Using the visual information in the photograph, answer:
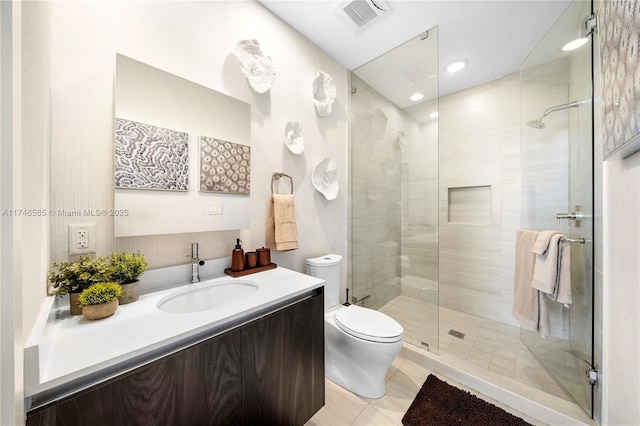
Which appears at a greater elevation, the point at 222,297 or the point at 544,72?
the point at 544,72

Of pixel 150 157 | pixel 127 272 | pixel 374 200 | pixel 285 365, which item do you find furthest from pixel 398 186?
pixel 127 272

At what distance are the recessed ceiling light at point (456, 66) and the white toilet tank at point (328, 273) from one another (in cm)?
213

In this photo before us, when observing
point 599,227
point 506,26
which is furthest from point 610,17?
point 506,26

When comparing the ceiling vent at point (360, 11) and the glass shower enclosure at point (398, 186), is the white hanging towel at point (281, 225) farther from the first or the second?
the ceiling vent at point (360, 11)

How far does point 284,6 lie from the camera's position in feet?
5.26

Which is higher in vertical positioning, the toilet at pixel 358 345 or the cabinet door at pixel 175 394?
the cabinet door at pixel 175 394

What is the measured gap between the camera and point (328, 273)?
180 cm

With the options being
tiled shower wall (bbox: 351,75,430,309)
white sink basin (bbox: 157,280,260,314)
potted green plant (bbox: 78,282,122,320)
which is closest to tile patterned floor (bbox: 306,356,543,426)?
tiled shower wall (bbox: 351,75,430,309)

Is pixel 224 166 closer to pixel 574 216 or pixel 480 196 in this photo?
pixel 574 216

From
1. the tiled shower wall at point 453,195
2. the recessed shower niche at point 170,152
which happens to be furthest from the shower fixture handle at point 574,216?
the recessed shower niche at point 170,152

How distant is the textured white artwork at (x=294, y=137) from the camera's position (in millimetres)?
1715

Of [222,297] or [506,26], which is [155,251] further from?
[506,26]

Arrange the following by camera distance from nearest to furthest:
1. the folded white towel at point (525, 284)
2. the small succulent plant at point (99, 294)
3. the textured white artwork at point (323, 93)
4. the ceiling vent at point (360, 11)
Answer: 1. the small succulent plant at point (99, 294)
2. the ceiling vent at point (360, 11)
3. the folded white towel at point (525, 284)
4. the textured white artwork at point (323, 93)

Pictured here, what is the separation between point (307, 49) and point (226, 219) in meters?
1.54
